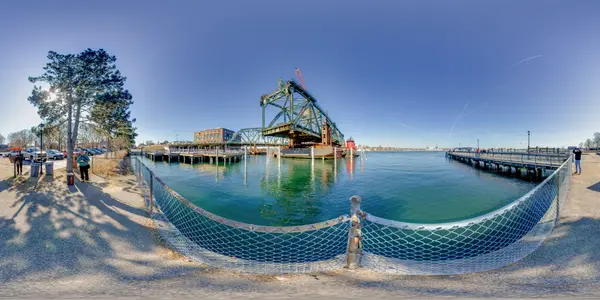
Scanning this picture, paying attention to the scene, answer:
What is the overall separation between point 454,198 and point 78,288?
14562mm

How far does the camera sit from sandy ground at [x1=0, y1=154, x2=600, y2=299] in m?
2.39

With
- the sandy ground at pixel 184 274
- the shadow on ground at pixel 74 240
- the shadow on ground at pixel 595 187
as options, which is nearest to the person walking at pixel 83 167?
the shadow on ground at pixel 74 240

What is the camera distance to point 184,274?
2.88 meters

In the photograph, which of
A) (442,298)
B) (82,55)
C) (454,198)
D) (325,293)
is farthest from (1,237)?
(454,198)

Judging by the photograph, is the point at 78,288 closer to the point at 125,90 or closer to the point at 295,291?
the point at 295,291

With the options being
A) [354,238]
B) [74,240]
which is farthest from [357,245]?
[74,240]

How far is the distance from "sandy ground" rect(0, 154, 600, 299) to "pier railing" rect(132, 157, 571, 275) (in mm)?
222

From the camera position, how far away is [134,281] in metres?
2.72

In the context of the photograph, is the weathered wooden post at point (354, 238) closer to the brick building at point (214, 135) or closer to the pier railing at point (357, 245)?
the pier railing at point (357, 245)

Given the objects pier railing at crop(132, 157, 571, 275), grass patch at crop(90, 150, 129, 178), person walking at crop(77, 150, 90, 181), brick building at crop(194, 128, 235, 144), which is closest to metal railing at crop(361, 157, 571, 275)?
pier railing at crop(132, 157, 571, 275)

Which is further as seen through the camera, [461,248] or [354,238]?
[461,248]

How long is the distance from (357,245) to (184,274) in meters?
2.50

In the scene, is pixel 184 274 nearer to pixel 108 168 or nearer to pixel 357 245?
pixel 357 245

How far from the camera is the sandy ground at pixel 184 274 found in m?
2.39
